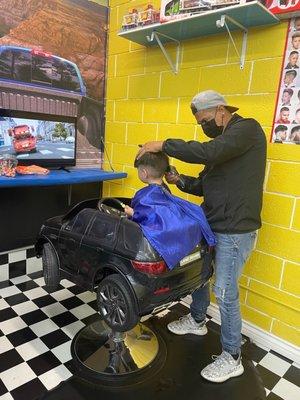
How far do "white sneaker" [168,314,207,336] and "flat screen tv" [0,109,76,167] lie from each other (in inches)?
63.8

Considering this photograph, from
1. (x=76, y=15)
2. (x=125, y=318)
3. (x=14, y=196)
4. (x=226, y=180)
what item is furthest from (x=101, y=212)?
(x=76, y=15)

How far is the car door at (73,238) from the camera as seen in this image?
5.49 feet

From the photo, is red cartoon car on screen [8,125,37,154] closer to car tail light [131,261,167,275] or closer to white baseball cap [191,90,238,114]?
white baseball cap [191,90,238,114]

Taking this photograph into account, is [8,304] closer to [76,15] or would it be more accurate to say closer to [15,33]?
[15,33]

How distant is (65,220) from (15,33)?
1639 millimetres

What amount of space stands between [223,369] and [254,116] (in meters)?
1.55

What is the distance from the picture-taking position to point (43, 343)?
1.98m

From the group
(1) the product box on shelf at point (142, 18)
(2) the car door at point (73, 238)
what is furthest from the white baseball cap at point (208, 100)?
(1) the product box on shelf at point (142, 18)

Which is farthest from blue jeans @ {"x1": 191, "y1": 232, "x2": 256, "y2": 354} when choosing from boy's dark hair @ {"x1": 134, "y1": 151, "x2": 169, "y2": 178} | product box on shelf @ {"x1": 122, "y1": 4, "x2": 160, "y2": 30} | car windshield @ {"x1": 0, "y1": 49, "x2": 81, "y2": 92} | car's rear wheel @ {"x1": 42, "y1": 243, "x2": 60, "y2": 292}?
car windshield @ {"x1": 0, "y1": 49, "x2": 81, "y2": 92}

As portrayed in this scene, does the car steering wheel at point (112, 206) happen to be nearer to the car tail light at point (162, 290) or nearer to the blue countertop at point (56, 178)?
the car tail light at point (162, 290)

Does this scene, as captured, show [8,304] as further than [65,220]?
Yes

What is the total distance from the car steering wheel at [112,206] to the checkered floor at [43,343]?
0.93 m

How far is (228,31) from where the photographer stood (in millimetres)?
2021

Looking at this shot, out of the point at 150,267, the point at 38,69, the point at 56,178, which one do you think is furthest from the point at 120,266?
the point at 38,69
